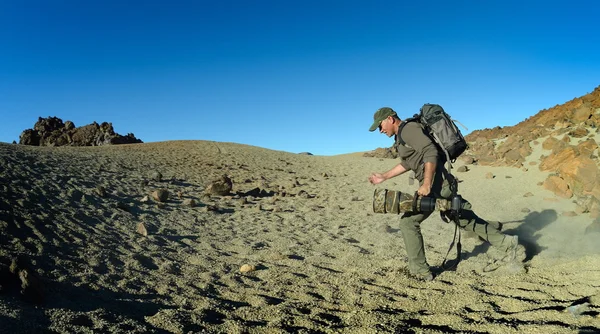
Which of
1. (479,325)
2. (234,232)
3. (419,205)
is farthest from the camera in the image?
(234,232)

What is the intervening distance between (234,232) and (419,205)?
4.03m

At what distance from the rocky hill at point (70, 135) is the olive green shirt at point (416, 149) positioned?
79.4ft

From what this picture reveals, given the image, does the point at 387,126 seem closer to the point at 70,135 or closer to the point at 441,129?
the point at 441,129

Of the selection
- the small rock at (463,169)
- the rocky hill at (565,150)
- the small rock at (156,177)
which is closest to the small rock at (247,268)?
the rocky hill at (565,150)

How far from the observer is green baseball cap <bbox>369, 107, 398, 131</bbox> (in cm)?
456

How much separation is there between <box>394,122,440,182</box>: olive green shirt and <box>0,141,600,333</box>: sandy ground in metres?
1.35

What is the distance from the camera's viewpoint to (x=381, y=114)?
15.0 ft

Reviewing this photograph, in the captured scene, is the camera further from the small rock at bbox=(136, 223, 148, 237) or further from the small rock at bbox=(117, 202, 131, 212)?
the small rock at bbox=(117, 202, 131, 212)

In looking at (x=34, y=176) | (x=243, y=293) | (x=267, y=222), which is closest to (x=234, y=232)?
(x=267, y=222)

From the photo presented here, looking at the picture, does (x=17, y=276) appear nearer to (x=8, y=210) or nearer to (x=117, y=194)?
(x=8, y=210)

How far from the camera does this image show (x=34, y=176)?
27.8 feet

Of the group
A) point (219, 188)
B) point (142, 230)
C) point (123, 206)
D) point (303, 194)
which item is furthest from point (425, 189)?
point (303, 194)

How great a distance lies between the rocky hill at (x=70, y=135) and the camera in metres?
25.3

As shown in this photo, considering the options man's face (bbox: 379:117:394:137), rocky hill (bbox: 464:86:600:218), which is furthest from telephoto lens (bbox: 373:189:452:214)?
rocky hill (bbox: 464:86:600:218)
